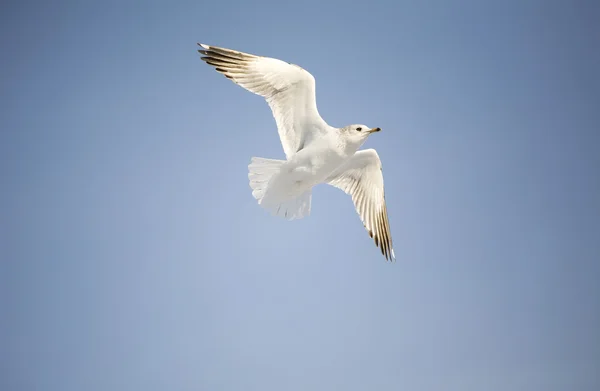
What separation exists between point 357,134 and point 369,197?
942 mm

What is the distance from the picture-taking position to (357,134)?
3723 mm

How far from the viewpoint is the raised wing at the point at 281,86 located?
372 centimetres

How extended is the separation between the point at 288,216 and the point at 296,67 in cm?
94

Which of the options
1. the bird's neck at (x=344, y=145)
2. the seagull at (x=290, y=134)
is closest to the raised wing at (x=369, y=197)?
the seagull at (x=290, y=134)

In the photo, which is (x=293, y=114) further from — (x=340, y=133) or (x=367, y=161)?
(x=367, y=161)

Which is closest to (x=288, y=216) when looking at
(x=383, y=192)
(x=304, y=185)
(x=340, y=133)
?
(x=304, y=185)

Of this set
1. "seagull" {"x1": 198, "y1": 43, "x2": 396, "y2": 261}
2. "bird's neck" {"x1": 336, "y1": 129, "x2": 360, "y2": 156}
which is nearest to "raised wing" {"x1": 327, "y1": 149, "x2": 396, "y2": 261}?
"seagull" {"x1": 198, "y1": 43, "x2": 396, "y2": 261}

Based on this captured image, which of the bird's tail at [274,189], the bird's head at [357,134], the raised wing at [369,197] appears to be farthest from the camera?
the raised wing at [369,197]

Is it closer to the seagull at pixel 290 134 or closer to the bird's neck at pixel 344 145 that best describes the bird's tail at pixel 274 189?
the seagull at pixel 290 134

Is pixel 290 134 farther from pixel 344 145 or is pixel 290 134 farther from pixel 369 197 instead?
pixel 369 197

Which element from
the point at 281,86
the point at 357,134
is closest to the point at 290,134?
the point at 281,86

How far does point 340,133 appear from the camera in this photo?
3775 mm

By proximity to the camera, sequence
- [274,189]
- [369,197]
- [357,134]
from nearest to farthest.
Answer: [357,134] → [274,189] → [369,197]

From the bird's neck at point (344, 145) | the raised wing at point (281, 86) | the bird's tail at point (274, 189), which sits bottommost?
the bird's tail at point (274, 189)
